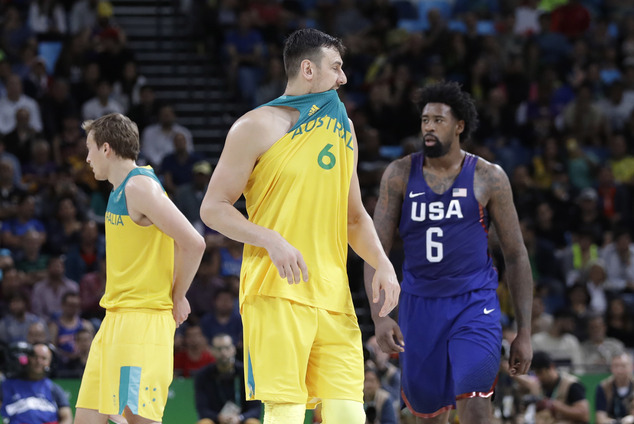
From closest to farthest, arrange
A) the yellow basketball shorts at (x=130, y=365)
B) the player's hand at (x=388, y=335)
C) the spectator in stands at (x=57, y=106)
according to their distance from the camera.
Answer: the yellow basketball shorts at (x=130, y=365), the player's hand at (x=388, y=335), the spectator in stands at (x=57, y=106)

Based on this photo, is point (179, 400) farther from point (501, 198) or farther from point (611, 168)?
point (611, 168)

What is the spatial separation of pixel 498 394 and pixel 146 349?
5806 mm

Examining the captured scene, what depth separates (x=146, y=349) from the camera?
18.4 feet

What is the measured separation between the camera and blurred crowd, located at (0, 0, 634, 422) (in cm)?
1255

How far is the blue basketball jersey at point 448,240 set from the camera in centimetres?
649

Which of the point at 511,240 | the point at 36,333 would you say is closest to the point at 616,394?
the point at 511,240

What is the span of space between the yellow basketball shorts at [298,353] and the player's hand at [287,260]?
13.6 inches

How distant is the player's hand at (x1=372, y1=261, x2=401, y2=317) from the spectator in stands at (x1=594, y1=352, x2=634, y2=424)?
699cm

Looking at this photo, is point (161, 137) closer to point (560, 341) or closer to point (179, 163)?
point (179, 163)

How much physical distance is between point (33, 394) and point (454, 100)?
16.1 feet

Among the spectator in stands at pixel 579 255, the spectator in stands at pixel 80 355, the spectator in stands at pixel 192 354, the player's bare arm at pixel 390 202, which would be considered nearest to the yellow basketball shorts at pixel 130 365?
the player's bare arm at pixel 390 202

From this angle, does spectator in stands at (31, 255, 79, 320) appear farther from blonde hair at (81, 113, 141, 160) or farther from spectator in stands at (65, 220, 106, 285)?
blonde hair at (81, 113, 141, 160)

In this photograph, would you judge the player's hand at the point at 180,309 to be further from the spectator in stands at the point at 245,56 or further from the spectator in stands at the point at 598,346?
the spectator in stands at the point at 245,56

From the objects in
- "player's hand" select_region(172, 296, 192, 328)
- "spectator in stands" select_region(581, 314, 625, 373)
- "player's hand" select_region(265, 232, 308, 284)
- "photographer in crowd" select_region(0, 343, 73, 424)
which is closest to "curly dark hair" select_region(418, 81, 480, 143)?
"player's hand" select_region(172, 296, 192, 328)
